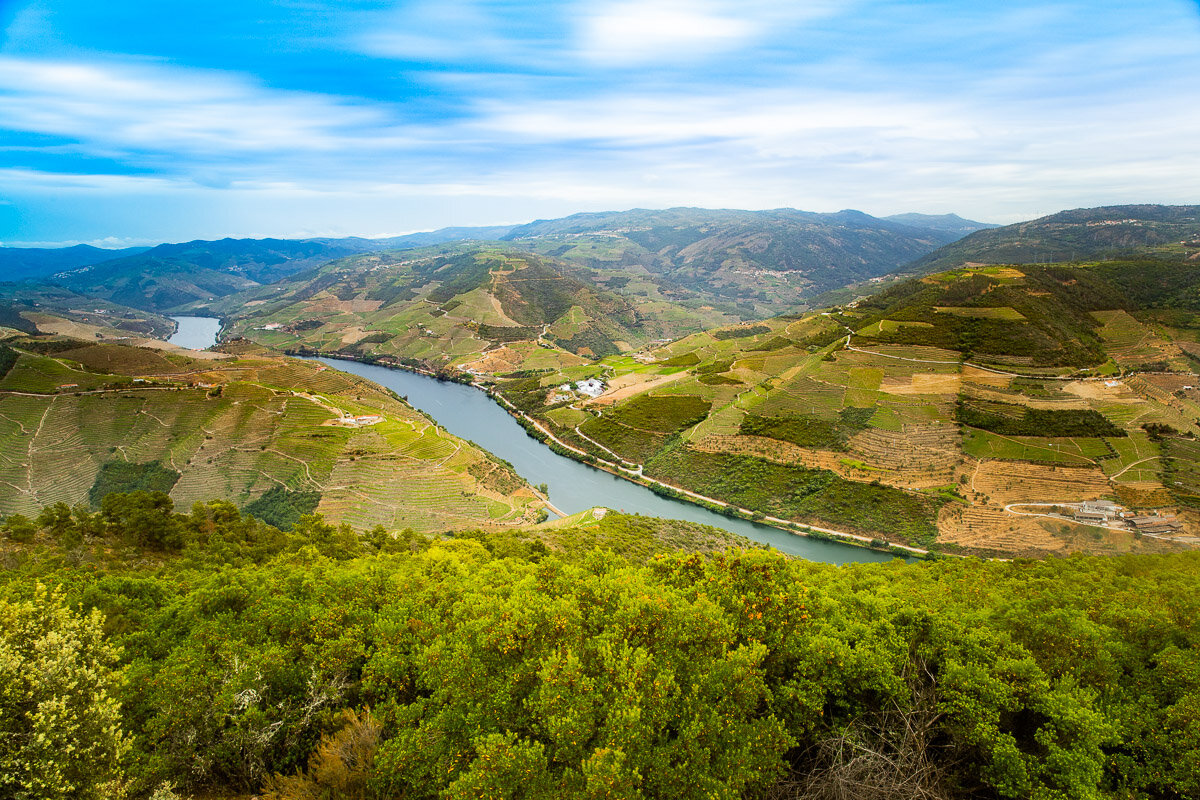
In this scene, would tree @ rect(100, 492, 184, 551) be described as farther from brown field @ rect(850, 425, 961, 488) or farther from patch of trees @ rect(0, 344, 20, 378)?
brown field @ rect(850, 425, 961, 488)

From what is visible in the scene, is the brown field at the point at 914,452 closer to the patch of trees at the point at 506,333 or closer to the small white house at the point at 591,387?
the small white house at the point at 591,387

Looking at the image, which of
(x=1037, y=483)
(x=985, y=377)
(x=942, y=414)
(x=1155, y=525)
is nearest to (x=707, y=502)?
(x=942, y=414)

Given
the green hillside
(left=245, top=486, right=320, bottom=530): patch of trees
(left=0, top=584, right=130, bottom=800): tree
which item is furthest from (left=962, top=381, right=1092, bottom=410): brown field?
the green hillside

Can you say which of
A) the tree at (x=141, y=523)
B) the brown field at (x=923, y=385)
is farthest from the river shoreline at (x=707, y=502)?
the tree at (x=141, y=523)

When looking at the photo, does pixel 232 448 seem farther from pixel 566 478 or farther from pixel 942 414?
pixel 942 414

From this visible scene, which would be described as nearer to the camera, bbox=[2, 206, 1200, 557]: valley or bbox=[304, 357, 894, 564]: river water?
bbox=[2, 206, 1200, 557]: valley
